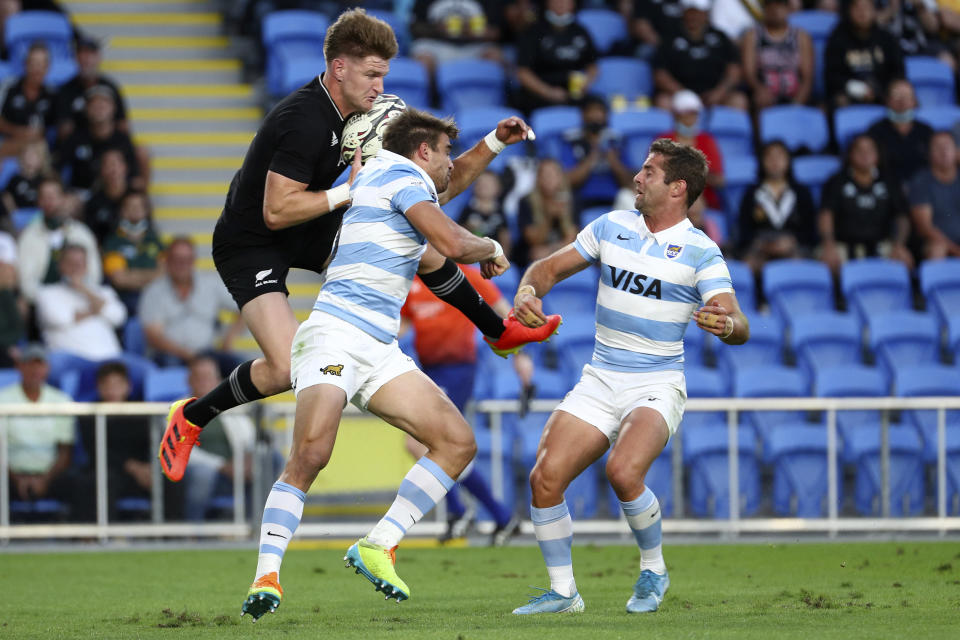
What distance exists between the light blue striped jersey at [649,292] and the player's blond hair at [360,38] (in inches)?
57.1

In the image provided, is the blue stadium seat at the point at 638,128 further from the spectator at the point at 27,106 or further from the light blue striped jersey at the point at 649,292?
the light blue striped jersey at the point at 649,292

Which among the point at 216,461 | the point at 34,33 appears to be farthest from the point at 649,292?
the point at 34,33

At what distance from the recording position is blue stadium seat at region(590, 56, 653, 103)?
1628 cm

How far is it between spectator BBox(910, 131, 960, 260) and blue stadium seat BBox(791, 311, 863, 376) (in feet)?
5.84

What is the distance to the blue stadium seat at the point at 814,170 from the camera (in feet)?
50.7

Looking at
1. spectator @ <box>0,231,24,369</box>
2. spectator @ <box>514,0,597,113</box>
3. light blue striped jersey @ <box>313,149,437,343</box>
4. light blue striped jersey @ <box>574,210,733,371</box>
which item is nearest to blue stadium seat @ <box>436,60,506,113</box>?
spectator @ <box>514,0,597,113</box>

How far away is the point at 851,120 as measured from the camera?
15.9m

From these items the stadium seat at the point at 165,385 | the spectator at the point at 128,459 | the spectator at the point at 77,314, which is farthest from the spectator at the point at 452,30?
the spectator at the point at 128,459

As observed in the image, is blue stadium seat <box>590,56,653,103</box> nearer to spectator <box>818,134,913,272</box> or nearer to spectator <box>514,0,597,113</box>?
spectator <box>514,0,597,113</box>

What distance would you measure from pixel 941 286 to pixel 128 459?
7.57 m

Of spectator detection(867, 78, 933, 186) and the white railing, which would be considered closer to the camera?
the white railing

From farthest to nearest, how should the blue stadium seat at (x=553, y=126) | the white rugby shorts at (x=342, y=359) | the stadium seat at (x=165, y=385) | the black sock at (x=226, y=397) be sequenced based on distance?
the blue stadium seat at (x=553, y=126), the stadium seat at (x=165, y=385), the black sock at (x=226, y=397), the white rugby shorts at (x=342, y=359)

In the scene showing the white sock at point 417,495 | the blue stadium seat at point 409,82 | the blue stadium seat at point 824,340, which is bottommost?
the blue stadium seat at point 824,340

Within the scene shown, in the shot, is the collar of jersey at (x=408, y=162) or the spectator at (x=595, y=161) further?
the spectator at (x=595, y=161)
